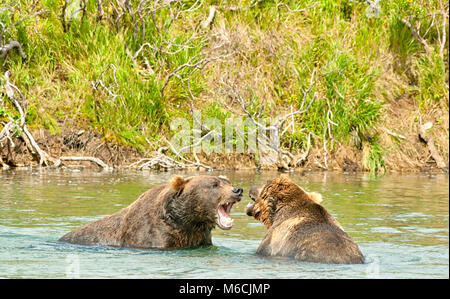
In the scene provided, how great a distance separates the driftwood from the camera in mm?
18016

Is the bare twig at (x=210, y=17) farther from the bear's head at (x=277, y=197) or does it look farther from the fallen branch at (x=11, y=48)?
the bear's head at (x=277, y=197)

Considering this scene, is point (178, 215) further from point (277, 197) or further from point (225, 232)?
point (225, 232)

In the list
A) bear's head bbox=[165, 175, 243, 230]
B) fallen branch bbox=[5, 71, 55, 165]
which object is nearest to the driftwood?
fallen branch bbox=[5, 71, 55, 165]

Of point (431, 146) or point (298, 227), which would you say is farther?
point (431, 146)

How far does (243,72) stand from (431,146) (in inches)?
177

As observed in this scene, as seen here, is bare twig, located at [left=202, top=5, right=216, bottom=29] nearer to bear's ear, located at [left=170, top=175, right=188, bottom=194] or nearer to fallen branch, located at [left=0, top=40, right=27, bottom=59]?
fallen branch, located at [left=0, top=40, right=27, bottom=59]

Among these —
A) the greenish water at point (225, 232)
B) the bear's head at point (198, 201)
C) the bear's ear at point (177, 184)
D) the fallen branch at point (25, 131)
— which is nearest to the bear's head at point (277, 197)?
the bear's head at point (198, 201)

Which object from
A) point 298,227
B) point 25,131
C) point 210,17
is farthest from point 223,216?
point 210,17

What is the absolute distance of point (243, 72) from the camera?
19.3m

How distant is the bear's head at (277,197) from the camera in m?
7.90

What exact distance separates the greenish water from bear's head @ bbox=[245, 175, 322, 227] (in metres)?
0.44

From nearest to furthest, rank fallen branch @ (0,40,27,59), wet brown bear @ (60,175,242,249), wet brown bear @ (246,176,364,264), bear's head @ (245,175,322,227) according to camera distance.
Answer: wet brown bear @ (246,176,364,264), bear's head @ (245,175,322,227), wet brown bear @ (60,175,242,249), fallen branch @ (0,40,27,59)

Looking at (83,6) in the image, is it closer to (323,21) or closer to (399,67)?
(323,21)

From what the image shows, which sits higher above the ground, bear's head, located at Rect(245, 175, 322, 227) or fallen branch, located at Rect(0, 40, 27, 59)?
fallen branch, located at Rect(0, 40, 27, 59)
